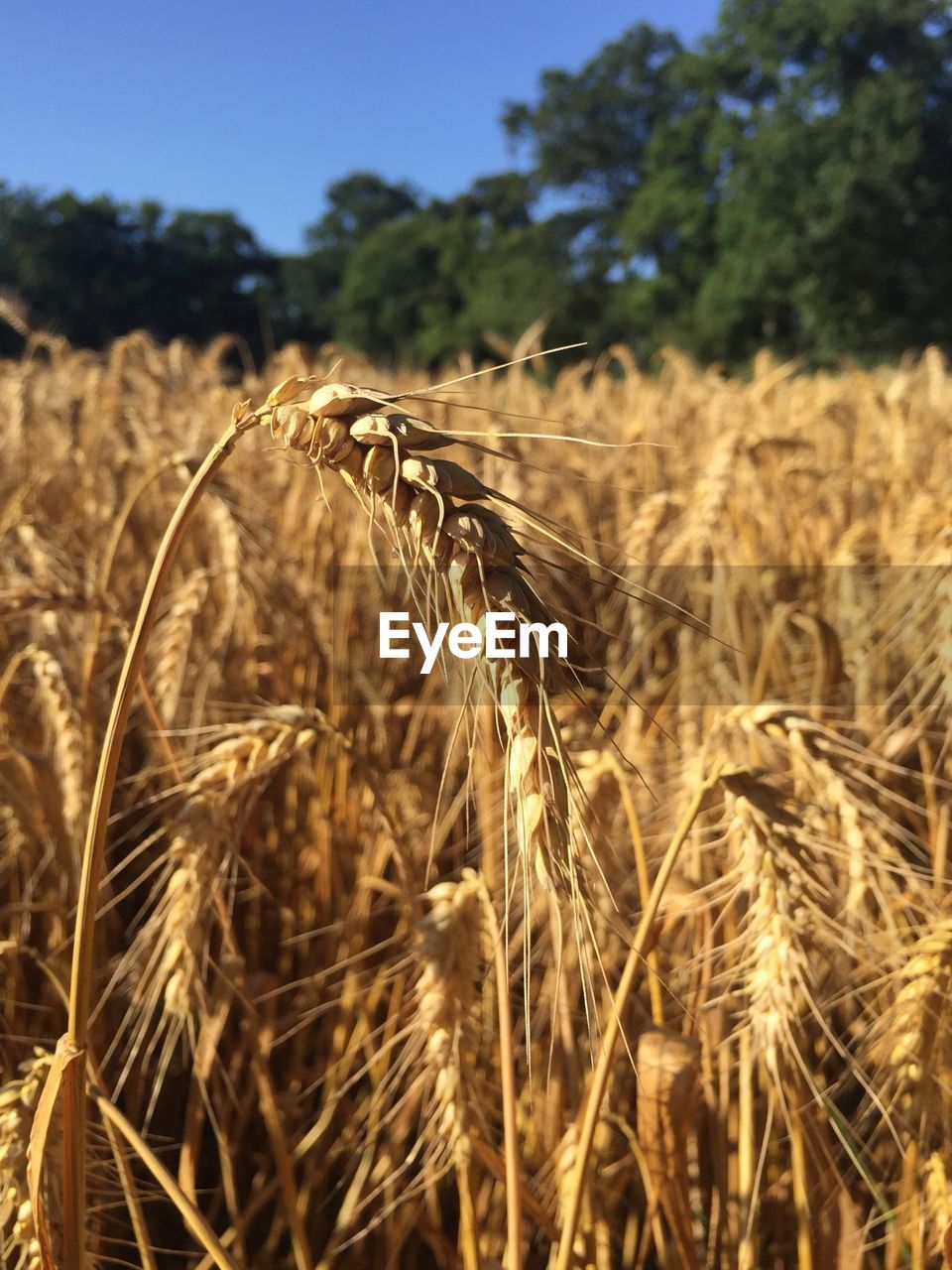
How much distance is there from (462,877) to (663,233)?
986 inches

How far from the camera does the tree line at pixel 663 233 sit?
1922 centimetres

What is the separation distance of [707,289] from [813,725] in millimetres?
21737

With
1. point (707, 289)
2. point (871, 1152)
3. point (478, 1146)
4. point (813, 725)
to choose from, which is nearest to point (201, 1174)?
point (478, 1146)

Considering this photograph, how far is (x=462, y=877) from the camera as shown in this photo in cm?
142

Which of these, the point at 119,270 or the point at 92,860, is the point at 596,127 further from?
Result: the point at 92,860

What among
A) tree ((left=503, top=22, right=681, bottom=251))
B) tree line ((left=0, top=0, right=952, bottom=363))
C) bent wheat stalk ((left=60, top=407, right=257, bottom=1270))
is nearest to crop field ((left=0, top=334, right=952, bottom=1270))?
bent wheat stalk ((left=60, top=407, right=257, bottom=1270))

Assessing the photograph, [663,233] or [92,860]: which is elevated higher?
[663,233]

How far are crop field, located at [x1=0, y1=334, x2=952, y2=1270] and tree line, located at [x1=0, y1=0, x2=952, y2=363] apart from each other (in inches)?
438

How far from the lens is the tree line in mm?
19219

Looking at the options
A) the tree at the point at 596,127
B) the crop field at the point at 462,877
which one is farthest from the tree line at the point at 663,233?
the crop field at the point at 462,877

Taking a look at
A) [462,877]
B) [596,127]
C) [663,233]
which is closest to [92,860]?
[462,877]

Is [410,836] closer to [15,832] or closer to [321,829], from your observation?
[321,829]

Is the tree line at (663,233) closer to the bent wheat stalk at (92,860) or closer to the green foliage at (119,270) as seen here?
the green foliage at (119,270)

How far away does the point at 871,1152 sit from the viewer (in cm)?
114
